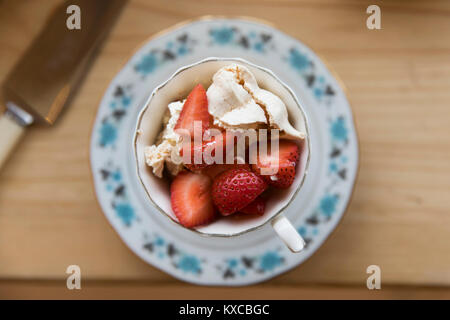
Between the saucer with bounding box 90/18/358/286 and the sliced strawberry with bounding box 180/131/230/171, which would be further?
the saucer with bounding box 90/18/358/286

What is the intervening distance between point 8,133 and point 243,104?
0.53 m

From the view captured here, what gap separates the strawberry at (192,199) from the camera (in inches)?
25.6

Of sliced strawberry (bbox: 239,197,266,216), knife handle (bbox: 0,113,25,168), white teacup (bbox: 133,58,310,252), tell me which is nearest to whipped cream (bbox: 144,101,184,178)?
white teacup (bbox: 133,58,310,252)

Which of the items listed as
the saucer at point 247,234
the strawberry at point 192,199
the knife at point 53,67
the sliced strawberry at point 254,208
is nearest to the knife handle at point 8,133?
the knife at point 53,67

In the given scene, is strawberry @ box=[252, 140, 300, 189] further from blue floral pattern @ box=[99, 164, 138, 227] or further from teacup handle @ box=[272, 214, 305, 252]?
blue floral pattern @ box=[99, 164, 138, 227]

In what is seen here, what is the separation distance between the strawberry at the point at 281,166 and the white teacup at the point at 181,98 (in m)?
0.02

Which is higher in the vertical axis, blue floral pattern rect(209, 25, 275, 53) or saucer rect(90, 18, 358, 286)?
blue floral pattern rect(209, 25, 275, 53)

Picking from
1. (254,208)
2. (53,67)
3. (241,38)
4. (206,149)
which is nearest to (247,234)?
(254,208)

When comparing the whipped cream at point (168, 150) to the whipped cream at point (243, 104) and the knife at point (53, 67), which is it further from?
the knife at point (53, 67)

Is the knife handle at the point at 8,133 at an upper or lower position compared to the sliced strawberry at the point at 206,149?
upper

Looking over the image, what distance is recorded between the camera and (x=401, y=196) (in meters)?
0.83

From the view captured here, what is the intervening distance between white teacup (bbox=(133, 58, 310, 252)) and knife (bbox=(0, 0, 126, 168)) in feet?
0.85

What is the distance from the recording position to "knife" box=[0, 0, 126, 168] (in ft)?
2.67
